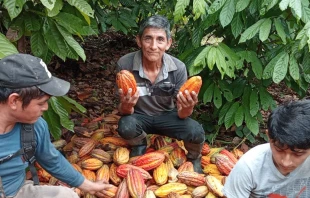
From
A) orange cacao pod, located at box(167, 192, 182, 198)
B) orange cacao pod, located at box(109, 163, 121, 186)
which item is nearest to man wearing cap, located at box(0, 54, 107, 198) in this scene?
orange cacao pod, located at box(109, 163, 121, 186)

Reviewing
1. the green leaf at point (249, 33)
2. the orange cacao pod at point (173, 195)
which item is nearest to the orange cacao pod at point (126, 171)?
the orange cacao pod at point (173, 195)

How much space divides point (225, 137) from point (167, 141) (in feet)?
2.35

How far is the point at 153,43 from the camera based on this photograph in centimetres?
290

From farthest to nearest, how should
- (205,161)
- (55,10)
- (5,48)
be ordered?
(205,161) → (55,10) → (5,48)

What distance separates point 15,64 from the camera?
1881 millimetres

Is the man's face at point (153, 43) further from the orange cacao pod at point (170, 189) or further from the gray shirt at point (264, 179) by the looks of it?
the gray shirt at point (264, 179)

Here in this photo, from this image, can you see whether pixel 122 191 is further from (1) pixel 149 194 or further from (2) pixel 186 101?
(2) pixel 186 101

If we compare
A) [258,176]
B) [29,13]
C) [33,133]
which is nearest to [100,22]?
[29,13]

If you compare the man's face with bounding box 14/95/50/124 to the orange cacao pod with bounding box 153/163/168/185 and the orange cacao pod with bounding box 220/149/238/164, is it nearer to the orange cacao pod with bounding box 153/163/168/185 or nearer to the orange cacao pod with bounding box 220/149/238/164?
the orange cacao pod with bounding box 153/163/168/185

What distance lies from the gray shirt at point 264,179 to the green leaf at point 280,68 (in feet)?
2.66

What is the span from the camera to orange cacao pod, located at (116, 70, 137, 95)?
280 centimetres

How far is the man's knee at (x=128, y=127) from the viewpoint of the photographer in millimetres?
2980

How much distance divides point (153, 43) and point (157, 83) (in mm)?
303

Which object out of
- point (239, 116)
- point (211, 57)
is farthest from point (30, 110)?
point (239, 116)
